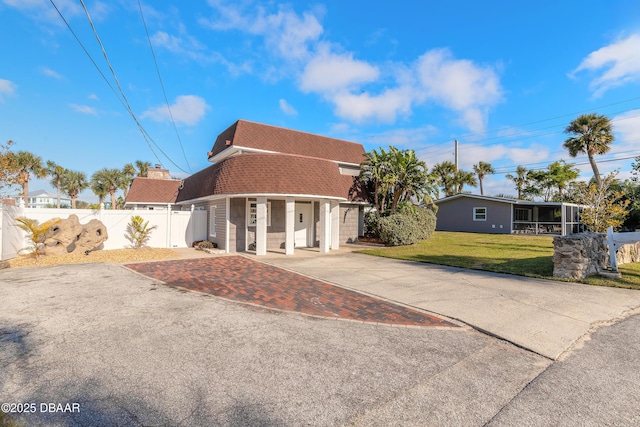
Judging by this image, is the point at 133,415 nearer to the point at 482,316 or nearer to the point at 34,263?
the point at 482,316

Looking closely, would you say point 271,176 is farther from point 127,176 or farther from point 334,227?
point 127,176

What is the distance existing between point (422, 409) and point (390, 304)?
3.50 metres

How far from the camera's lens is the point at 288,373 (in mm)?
3377

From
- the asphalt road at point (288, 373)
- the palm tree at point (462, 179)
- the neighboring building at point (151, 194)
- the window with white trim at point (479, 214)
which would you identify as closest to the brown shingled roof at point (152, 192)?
the neighboring building at point (151, 194)

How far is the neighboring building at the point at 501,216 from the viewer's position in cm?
2623

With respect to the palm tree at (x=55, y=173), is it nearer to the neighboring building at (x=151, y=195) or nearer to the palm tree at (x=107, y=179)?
the palm tree at (x=107, y=179)

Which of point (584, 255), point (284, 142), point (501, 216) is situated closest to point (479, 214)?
point (501, 216)

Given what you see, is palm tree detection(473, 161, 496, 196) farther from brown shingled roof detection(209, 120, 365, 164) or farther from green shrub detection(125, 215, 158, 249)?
green shrub detection(125, 215, 158, 249)

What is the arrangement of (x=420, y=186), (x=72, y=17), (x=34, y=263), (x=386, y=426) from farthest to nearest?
(x=420, y=186) → (x=34, y=263) → (x=72, y=17) → (x=386, y=426)

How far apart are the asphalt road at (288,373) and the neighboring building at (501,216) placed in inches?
943

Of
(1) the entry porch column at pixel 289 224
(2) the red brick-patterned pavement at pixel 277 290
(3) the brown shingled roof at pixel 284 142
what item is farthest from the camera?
(3) the brown shingled roof at pixel 284 142

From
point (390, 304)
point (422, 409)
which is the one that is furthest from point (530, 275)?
point (422, 409)

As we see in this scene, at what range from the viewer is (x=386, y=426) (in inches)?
100

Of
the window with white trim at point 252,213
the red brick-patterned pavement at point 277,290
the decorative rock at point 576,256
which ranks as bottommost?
the red brick-patterned pavement at point 277,290
